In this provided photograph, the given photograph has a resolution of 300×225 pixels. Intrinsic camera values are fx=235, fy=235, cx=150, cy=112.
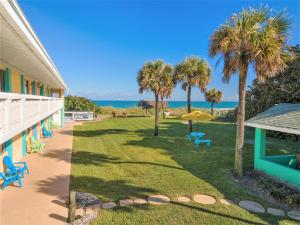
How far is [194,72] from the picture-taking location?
18828 millimetres

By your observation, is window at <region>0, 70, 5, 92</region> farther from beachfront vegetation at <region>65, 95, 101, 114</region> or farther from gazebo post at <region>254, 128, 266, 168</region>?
beachfront vegetation at <region>65, 95, 101, 114</region>

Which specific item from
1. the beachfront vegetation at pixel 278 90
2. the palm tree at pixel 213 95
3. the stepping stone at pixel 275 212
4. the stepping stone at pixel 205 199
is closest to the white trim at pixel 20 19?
the stepping stone at pixel 205 199

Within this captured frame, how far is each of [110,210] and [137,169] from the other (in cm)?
414

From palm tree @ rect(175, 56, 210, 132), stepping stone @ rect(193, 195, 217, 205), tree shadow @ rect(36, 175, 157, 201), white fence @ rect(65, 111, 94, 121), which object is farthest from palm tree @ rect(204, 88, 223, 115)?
stepping stone @ rect(193, 195, 217, 205)

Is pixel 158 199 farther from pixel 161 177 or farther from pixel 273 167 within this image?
pixel 273 167

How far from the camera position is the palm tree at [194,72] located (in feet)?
61.4

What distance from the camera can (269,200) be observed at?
308 inches

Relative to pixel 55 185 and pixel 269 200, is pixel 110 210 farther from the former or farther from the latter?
pixel 269 200

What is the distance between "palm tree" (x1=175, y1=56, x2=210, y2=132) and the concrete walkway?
1132cm

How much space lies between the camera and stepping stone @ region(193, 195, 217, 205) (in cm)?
758

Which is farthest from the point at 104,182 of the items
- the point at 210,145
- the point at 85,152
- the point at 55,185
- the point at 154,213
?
the point at 210,145

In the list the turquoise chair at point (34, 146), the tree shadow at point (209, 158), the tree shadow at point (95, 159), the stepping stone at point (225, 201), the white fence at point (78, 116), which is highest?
the white fence at point (78, 116)

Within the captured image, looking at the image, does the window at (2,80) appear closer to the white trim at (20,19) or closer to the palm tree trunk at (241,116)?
the white trim at (20,19)

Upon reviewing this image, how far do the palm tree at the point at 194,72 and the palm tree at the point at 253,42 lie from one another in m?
8.99
